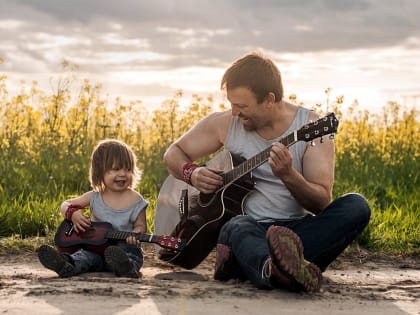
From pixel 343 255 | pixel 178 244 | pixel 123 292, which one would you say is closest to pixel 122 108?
pixel 343 255

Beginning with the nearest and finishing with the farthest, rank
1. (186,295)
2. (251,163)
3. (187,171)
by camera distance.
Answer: (186,295), (251,163), (187,171)

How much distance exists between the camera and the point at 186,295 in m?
4.46

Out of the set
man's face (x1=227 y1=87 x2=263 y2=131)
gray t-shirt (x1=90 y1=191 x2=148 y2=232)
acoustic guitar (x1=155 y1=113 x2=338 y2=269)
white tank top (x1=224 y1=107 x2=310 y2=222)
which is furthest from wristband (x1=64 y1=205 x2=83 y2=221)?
man's face (x1=227 y1=87 x2=263 y2=131)

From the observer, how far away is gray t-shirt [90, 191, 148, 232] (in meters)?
5.62

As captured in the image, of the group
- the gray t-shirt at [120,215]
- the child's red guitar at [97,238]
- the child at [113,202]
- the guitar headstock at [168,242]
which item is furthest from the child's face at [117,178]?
the guitar headstock at [168,242]

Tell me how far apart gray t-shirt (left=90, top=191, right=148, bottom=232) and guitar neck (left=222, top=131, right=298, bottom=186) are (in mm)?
643

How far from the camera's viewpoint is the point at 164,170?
29.8ft

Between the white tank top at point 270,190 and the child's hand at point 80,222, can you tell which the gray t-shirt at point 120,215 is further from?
the white tank top at point 270,190

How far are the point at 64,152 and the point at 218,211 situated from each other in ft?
14.1

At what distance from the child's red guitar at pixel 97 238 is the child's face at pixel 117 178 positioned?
249mm

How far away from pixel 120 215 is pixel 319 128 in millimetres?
1532

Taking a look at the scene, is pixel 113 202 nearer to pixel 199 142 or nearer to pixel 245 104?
pixel 199 142

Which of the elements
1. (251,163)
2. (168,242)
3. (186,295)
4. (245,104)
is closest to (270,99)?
(245,104)

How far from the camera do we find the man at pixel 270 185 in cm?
483
